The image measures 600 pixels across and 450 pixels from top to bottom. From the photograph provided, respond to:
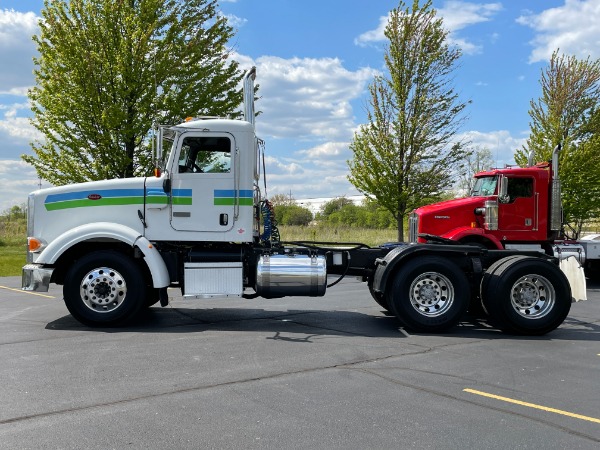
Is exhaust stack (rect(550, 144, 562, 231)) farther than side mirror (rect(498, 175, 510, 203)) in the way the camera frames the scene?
Yes

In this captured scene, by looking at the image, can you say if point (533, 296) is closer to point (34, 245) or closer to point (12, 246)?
point (34, 245)

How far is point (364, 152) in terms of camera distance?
68.5 ft

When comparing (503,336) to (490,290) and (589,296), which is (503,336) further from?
(589,296)

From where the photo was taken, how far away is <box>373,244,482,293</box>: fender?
348 inches

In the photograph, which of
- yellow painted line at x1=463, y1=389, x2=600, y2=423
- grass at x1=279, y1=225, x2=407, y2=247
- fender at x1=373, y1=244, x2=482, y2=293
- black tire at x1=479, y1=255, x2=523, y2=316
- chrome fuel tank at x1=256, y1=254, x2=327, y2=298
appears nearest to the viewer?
yellow painted line at x1=463, y1=389, x2=600, y2=423

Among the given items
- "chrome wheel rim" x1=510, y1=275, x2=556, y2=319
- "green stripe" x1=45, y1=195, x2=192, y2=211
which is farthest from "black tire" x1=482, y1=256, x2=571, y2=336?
"green stripe" x1=45, y1=195, x2=192, y2=211

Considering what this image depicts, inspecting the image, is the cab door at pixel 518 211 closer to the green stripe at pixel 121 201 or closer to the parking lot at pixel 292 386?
the parking lot at pixel 292 386

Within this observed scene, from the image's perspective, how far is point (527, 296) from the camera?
891 centimetres

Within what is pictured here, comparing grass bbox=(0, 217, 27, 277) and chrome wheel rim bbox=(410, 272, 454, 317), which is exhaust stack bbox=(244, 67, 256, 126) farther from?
grass bbox=(0, 217, 27, 277)

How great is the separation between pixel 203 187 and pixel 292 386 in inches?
170

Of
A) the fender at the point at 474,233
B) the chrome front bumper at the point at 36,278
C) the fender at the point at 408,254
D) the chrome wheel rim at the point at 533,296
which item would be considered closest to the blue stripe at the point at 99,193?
the chrome front bumper at the point at 36,278

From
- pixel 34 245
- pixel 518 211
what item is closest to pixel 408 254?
pixel 34 245

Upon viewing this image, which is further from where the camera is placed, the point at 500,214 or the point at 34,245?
the point at 500,214

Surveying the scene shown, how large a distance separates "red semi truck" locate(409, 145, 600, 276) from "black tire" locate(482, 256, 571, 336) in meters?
5.09
